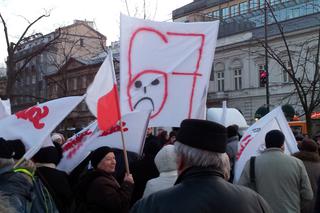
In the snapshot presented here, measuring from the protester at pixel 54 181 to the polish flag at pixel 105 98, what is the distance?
61 cm

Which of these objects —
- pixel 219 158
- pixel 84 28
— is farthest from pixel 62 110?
pixel 84 28

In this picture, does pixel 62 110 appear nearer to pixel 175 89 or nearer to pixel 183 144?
pixel 175 89

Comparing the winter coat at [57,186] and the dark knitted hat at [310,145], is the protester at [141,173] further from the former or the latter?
the dark knitted hat at [310,145]

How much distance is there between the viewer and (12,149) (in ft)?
13.2

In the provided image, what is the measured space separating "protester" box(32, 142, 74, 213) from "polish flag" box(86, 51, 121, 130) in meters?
0.61

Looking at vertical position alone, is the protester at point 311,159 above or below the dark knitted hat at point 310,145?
below

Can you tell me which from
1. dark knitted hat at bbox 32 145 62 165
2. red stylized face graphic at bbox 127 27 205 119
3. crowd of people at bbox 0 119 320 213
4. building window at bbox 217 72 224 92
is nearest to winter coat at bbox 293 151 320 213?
crowd of people at bbox 0 119 320 213

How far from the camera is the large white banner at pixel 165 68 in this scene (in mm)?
5773

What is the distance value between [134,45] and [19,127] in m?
1.93

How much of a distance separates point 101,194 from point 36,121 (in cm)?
97

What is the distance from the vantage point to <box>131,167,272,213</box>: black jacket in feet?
7.63

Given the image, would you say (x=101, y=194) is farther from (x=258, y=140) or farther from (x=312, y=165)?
(x=312, y=165)

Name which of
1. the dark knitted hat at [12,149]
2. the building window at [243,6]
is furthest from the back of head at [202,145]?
the building window at [243,6]

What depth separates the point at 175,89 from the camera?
5949mm
